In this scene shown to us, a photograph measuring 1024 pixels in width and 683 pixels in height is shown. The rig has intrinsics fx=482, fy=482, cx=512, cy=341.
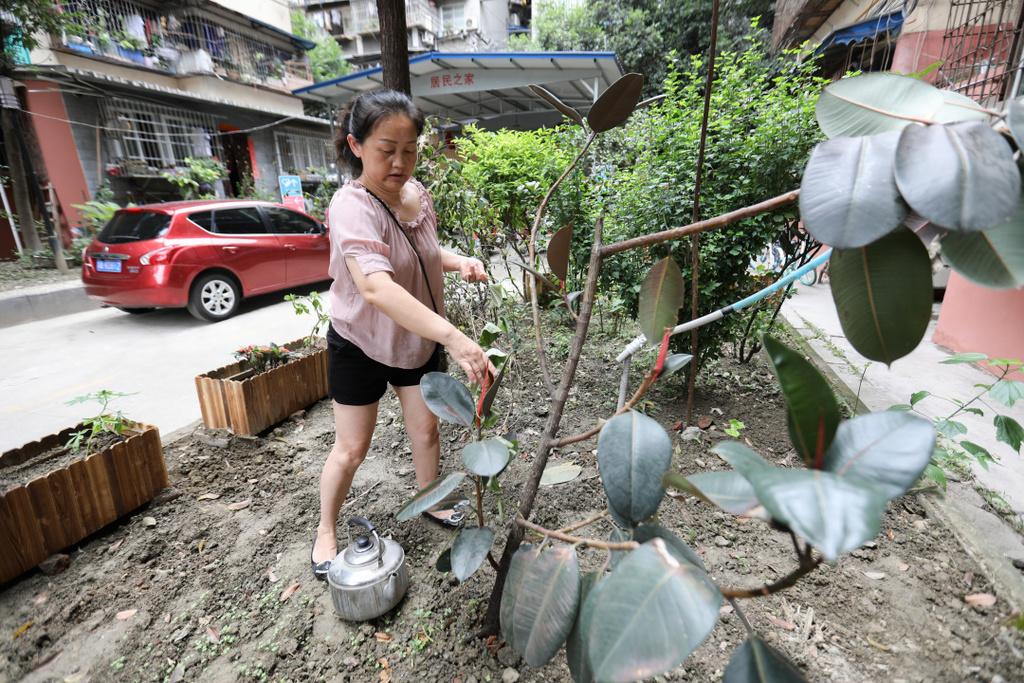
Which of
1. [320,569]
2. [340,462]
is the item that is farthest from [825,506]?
[320,569]

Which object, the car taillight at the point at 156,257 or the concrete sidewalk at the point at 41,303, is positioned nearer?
the car taillight at the point at 156,257

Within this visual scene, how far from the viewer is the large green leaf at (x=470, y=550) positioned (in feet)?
3.36

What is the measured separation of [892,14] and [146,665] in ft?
27.0

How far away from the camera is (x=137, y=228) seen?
17.2ft

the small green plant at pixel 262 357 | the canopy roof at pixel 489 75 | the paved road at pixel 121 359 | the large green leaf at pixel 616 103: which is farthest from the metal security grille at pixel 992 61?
the canopy roof at pixel 489 75

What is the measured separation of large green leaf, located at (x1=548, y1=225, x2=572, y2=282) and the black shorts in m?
0.62

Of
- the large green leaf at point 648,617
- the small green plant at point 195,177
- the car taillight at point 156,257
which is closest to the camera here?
the large green leaf at point 648,617

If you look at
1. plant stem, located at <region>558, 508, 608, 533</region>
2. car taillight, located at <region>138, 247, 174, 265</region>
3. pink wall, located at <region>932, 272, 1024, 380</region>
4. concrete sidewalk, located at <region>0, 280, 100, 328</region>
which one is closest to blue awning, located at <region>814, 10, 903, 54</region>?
pink wall, located at <region>932, 272, 1024, 380</region>

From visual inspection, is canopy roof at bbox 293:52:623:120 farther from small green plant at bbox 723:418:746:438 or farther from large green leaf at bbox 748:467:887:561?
large green leaf at bbox 748:467:887:561

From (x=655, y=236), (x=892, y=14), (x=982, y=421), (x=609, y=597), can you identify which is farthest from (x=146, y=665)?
(x=892, y=14)

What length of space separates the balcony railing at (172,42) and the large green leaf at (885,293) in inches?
505

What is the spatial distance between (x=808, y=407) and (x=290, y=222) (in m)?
7.17

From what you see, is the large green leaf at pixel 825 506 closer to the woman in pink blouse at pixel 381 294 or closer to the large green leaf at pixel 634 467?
the large green leaf at pixel 634 467

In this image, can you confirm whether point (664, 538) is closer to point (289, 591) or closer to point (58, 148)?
point (289, 591)
